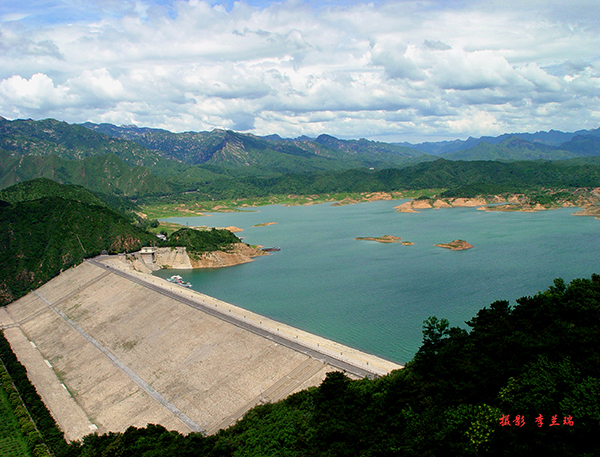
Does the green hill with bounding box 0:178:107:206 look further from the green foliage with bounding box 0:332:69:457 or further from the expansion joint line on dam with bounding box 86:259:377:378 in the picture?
the green foliage with bounding box 0:332:69:457

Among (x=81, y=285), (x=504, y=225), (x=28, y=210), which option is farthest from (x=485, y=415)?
(x=504, y=225)

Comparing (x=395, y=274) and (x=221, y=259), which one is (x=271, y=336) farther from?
(x=221, y=259)

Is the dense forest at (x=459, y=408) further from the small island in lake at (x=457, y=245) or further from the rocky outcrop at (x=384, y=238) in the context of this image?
the rocky outcrop at (x=384, y=238)

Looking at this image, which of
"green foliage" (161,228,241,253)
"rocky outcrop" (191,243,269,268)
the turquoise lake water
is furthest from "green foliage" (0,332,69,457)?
"green foliage" (161,228,241,253)

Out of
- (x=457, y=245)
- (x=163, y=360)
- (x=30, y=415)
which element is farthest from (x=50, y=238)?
(x=457, y=245)

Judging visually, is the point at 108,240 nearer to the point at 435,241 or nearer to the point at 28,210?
the point at 28,210

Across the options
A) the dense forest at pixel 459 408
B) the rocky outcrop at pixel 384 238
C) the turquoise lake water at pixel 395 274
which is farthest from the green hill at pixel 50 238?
the dense forest at pixel 459 408
